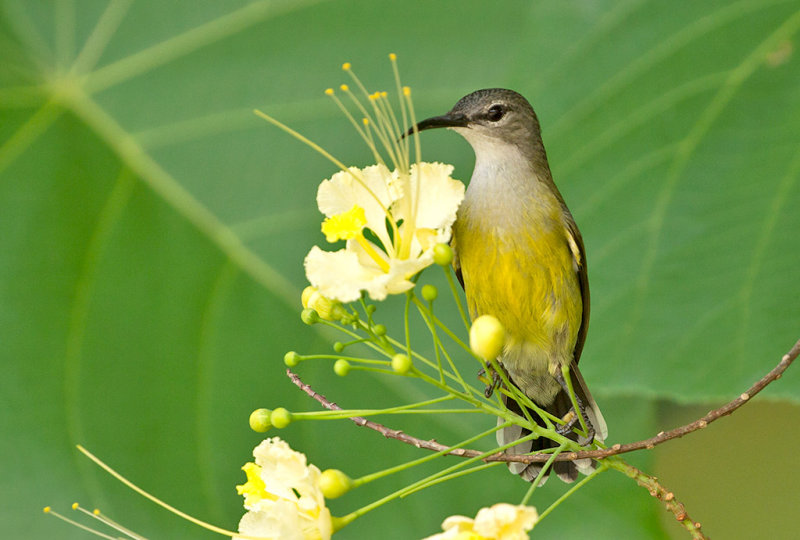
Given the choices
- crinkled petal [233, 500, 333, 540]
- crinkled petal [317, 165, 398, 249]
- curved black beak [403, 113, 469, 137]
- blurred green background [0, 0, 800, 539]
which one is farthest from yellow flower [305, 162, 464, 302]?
blurred green background [0, 0, 800, 539]

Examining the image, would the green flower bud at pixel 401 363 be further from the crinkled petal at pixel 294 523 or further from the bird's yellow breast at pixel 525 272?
the bird's yellow breast at pixel 525 272

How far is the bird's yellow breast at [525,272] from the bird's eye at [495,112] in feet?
0.38

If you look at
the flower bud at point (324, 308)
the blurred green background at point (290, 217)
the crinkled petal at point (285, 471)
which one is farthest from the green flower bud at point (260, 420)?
the blurred green background at point (290, 217)

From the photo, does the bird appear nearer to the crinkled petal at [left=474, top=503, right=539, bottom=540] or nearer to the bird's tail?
the bird's tail

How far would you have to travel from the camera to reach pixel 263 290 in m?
1.66

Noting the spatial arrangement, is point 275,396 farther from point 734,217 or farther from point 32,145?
point 734,217

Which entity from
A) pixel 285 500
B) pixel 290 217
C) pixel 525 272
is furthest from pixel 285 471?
pixel 290 217

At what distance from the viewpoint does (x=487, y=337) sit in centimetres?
92

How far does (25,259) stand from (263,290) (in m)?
0.47

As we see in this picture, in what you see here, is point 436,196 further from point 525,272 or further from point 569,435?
point 569,435

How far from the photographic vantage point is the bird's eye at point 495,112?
1.24 meters

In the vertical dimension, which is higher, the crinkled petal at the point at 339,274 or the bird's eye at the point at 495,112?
the bird's eye at the point at 495,112

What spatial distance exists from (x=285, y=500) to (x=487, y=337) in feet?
0.87

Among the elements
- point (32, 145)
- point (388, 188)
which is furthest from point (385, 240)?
point (32, 145)
